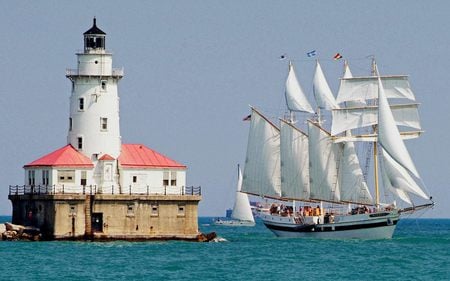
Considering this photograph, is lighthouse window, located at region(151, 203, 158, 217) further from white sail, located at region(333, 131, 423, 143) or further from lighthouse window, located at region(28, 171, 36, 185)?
white sail, located at region(333, 131, 423, 143)

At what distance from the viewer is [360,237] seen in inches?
4609

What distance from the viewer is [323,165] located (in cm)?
12381

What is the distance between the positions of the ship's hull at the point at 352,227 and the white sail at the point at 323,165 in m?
2.86

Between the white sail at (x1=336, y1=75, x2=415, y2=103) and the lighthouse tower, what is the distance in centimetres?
2735

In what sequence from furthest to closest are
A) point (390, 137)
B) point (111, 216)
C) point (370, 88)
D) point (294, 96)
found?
point (294, 96)
point (370, 88)
point (390, 137)
point (111, 216)

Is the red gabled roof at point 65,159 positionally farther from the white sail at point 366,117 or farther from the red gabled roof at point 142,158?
the white sail at point 366,117

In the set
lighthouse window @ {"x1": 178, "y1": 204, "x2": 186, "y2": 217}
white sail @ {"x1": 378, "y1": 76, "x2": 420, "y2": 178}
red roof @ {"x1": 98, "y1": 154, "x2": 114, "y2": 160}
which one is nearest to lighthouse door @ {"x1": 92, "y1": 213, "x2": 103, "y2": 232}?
red roof @ {"x1": 98, "y1": 154, "x2": 114, "y2": 160}

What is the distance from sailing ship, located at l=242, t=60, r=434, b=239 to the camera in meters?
116

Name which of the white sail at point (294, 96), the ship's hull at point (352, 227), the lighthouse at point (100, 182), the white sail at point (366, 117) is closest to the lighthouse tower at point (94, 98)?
the lighthouse at point (100, 182)

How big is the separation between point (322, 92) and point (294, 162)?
6.75 meters

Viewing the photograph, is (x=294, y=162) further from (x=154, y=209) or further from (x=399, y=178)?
(x=154, y=209)

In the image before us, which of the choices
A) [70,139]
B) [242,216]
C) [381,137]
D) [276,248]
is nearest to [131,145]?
[70,139]

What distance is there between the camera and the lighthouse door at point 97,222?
97.0m

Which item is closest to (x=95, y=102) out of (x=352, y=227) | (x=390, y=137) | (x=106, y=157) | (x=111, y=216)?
(x=106, y=157)
